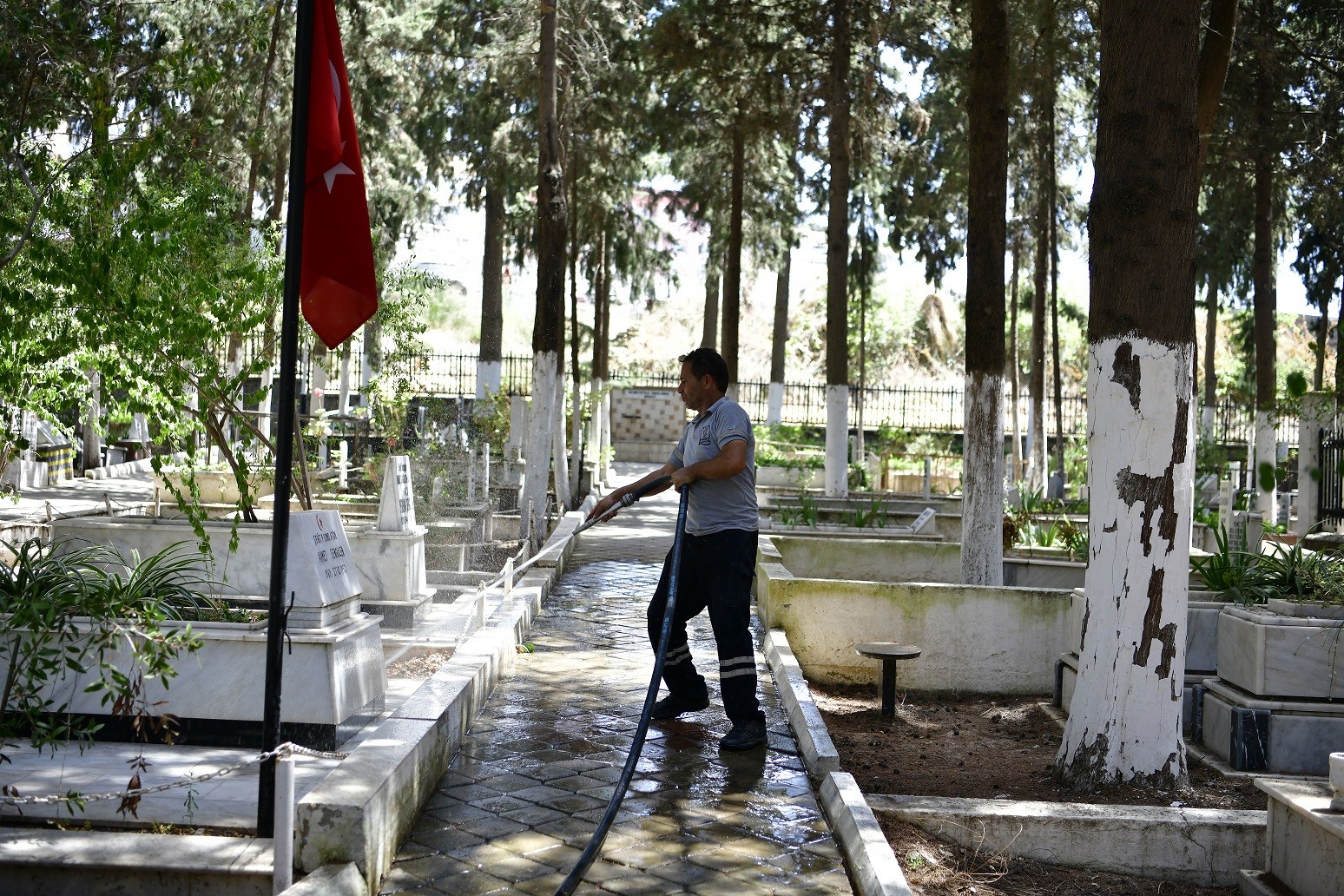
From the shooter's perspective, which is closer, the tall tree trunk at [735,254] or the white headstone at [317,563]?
the white headstone at [317,563]

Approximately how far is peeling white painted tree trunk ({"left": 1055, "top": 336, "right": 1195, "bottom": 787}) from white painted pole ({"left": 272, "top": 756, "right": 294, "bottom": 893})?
4028mm

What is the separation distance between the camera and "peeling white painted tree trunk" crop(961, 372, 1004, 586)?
1118cm

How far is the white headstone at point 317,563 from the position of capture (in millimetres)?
6738

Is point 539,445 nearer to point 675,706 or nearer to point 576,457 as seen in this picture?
point 576,457

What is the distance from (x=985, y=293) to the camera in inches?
446

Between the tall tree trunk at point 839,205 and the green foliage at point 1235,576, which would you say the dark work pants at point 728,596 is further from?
the tall tree trunk at point 839,205

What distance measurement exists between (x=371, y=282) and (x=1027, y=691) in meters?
6.48

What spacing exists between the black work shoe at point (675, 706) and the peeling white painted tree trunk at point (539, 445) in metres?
9.16

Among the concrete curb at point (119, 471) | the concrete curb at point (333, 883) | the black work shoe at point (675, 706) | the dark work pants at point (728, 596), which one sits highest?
the concrete curb at point (119, 471)

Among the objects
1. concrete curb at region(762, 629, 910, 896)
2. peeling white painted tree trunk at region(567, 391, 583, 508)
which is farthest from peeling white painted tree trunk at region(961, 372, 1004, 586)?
peeling white painted tree trunk at region(567, 391, 583, 508)

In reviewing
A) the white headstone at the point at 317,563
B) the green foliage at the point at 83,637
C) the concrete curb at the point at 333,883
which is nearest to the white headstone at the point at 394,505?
the green foliage at the point at 83,637

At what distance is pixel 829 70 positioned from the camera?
69.4 ft

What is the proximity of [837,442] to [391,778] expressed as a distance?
55.0 ft

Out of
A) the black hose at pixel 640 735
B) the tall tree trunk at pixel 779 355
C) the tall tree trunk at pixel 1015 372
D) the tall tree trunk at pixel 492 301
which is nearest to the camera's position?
the black hose at pixel 640 735
